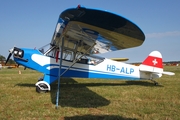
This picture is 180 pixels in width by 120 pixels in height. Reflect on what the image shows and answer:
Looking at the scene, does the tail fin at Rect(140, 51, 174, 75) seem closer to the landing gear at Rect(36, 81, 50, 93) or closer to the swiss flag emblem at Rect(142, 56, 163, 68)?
the swiss flag emblem at Rect(142, 56, 163, 68)

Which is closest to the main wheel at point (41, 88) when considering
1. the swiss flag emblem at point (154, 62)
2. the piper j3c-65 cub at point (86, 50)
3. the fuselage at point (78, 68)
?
the piper j3c-65 cub at point (86, 50)

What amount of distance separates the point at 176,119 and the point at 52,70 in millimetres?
4994

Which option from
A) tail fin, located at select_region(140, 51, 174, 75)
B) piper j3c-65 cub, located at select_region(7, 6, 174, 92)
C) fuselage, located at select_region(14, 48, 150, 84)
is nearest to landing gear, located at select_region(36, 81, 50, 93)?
piper j3c-65 cub, located at select_region(7, 6, 174, 92)

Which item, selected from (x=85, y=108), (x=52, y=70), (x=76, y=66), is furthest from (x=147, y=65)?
(x=85, y=108)

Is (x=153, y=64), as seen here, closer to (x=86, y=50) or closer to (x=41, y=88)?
(x=86, y=50)

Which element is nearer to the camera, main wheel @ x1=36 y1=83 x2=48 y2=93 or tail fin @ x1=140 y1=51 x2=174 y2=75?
main wheel @ x1=36 y1=83 x2=48 y2=93

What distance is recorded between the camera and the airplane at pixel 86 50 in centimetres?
350

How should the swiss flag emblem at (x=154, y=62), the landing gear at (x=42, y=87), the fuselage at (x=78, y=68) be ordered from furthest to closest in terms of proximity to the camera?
the swiss flag emblem at (x=154, y=62) < the fuselage at (x=78, y=68) < the landing gear at (x=42, y=87)

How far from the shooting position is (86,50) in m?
7.20

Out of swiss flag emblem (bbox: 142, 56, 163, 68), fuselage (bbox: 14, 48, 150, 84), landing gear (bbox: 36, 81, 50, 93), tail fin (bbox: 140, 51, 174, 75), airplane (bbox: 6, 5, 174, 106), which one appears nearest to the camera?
airplane (bbox: 6, 5, 174, 106)

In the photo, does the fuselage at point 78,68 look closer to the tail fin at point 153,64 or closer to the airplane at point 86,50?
the airplane at point 86,50

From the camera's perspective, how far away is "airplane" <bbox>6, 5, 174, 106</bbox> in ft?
11.5

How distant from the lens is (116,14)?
305 cm

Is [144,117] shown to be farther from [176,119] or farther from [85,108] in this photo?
[85,108]
